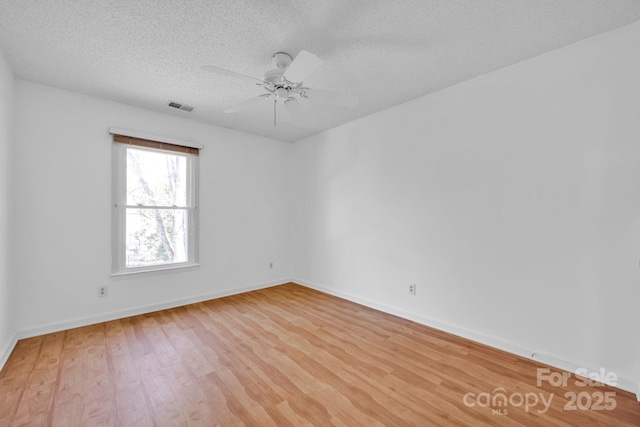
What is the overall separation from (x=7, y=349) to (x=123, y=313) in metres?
0.97

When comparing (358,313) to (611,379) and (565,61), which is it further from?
(565,61)

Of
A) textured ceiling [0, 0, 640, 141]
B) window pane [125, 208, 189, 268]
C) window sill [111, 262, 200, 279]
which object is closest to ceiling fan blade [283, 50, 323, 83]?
textured ceiling [0, 0, 640, 141]

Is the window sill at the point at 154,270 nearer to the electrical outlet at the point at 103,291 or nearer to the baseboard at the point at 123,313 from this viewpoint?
the electrical outlet at the point at 103,291

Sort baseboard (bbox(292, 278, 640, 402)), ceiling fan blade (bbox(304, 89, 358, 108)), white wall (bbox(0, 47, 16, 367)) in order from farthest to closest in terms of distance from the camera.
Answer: white wall (bbox(0, 47, 16, 367)) < ceiling fan blade (bbox(304, 89, 358, 108)) < baseboard (bbox(292, 278, 640, 402))

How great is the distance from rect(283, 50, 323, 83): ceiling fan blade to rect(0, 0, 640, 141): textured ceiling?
1.22 ft

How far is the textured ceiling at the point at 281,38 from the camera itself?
1748 mm

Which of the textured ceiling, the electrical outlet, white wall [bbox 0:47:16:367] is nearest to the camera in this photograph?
the textured ceiling

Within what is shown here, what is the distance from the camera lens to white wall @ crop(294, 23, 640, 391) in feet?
6.34

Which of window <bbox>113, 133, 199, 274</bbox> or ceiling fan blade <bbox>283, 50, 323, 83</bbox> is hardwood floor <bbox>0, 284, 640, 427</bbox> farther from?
ceiling fan blade <bbox>283, 50, 323, 83</bbox>

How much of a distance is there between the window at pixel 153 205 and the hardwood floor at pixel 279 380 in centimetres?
88

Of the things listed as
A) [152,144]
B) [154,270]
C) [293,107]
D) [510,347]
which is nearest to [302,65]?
[293,107]

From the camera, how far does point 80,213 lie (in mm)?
2979

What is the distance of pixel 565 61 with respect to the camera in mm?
2156

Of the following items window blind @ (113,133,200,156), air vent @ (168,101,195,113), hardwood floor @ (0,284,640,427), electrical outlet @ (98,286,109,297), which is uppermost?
air vent @ (168,101,195,113)
